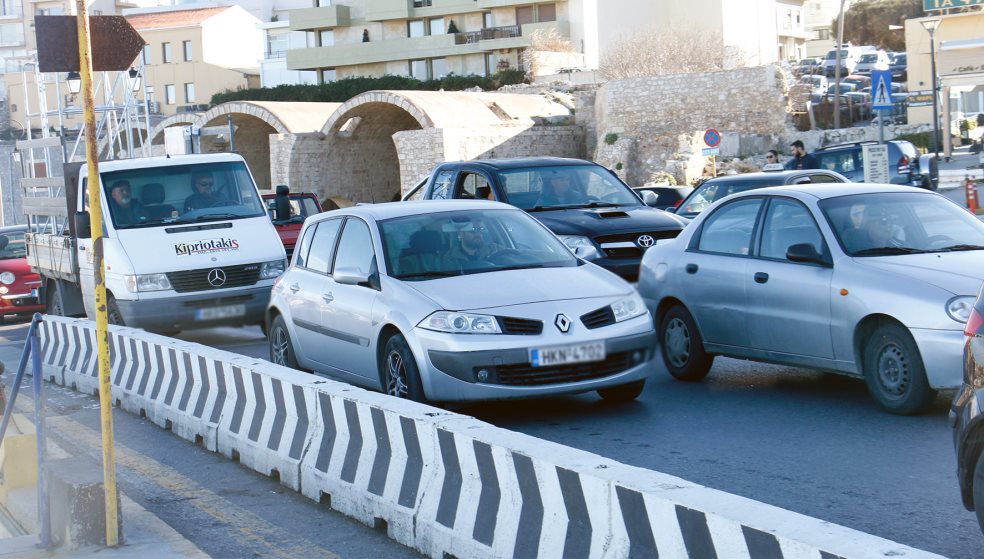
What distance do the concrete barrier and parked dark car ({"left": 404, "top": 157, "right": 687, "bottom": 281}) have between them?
543 centimetres

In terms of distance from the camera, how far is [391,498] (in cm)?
614

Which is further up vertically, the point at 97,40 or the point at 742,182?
the point at 97,40

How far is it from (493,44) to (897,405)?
68464mm

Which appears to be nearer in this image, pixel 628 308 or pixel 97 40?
pixel 97 40

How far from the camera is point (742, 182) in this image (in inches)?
702

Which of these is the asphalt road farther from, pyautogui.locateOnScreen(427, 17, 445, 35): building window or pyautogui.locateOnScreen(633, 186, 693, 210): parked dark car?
pyautogui.locateOnScreen(427, 17, 445, 35): building window

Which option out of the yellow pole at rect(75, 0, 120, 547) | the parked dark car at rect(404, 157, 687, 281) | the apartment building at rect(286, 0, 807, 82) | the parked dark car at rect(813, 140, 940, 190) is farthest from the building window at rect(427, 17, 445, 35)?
the yellow pole at rect(75, 0, 120, 547)

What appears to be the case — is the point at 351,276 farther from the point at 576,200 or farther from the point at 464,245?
the point at 576,200

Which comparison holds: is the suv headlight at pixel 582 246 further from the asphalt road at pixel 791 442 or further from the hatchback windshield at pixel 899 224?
the hatchback windshield at pixel 899 224

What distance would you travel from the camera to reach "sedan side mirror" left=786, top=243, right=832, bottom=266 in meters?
8.75

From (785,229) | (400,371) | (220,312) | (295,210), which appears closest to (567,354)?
(400,371)

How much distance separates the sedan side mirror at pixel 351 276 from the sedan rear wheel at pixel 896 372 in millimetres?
3567

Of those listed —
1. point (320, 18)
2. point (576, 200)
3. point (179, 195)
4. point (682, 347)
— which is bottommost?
point (682, 347)

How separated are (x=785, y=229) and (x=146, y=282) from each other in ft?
25.3
